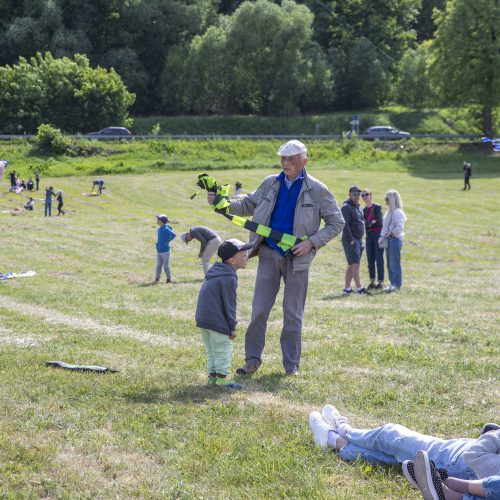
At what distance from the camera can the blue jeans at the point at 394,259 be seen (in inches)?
715

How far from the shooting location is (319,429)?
650 centimetres

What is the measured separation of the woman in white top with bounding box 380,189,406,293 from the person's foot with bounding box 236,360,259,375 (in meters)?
9.47

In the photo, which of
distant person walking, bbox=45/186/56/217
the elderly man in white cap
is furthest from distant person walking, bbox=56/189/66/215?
the elderly man in white cap

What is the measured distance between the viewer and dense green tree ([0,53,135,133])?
2756 inches

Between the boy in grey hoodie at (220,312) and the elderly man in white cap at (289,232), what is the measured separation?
566 millimetres

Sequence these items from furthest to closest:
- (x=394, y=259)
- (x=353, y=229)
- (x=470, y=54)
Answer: (x=470, y=54) < (x=394, y=259) < (x=353, y=229)

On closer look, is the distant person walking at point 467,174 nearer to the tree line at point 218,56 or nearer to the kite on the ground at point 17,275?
the tree line at point 218,56

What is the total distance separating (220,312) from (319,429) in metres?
2.26

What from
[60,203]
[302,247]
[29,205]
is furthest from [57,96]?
[302,247]

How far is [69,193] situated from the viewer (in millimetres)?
47406

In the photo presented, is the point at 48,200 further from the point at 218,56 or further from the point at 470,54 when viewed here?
the point at 218,56

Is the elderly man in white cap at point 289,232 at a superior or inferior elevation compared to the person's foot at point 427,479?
superior

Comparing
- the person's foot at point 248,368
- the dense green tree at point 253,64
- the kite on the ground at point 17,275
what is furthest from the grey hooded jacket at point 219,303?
the dense green tree at point 253,64

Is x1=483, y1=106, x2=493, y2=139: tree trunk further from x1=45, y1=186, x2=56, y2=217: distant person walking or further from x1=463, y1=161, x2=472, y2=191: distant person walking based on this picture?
x1=45, y1=186, x2=56, y2=217: distant person walking
